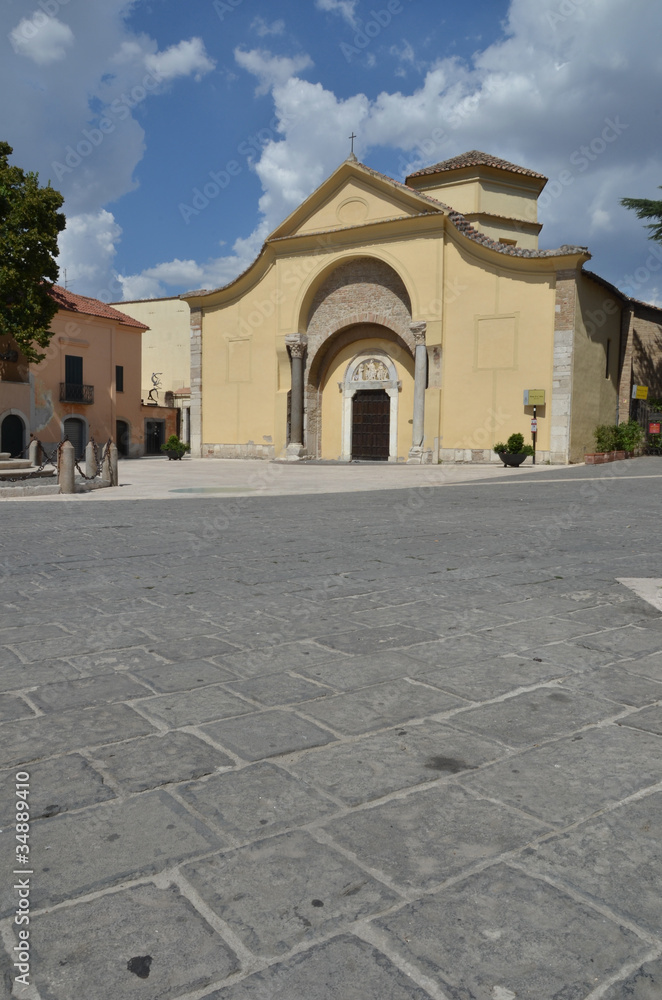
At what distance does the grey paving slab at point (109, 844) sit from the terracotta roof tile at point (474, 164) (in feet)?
95.8

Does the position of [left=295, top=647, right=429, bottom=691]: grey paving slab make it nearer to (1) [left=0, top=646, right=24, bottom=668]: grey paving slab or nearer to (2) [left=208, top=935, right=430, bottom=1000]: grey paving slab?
(1) [left=0, top=646, right=24, bottom=668]: grey paving slab

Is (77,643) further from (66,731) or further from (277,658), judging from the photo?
(66,731)

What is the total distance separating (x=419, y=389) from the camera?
25.5 metres

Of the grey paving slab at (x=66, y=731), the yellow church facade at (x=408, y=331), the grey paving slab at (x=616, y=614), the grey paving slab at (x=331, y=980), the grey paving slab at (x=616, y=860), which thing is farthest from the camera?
the yellow church facade at (x=408, y=331)

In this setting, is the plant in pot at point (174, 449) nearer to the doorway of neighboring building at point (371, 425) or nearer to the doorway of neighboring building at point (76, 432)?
the doorway of neighboring building at point (76, 432)

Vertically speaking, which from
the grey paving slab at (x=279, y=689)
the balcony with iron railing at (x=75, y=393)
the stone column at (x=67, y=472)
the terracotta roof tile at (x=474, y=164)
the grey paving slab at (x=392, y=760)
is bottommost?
the grey paving slab at (x=392, y=760)

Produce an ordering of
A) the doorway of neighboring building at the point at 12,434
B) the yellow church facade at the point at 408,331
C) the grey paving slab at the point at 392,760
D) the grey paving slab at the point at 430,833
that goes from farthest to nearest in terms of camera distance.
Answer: the doorway of neighboring building at the point at 12,434, the yellow church facade at the point at 408,331, the grey paving slab at the point at 392,760, the grey paving slab at the point at 430,833

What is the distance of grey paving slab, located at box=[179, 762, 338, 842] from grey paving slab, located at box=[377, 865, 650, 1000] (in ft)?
1.57

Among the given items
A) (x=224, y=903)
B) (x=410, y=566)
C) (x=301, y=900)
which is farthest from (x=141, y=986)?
(x=410, y=566)

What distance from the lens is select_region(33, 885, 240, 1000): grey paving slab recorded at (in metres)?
1.48

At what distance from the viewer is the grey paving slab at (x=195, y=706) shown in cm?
282

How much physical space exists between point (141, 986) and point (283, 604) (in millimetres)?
3249

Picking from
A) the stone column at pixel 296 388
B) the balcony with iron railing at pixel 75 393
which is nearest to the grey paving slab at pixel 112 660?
the stone column at pixel 296 388

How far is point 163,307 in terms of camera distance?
42938 millimetres
